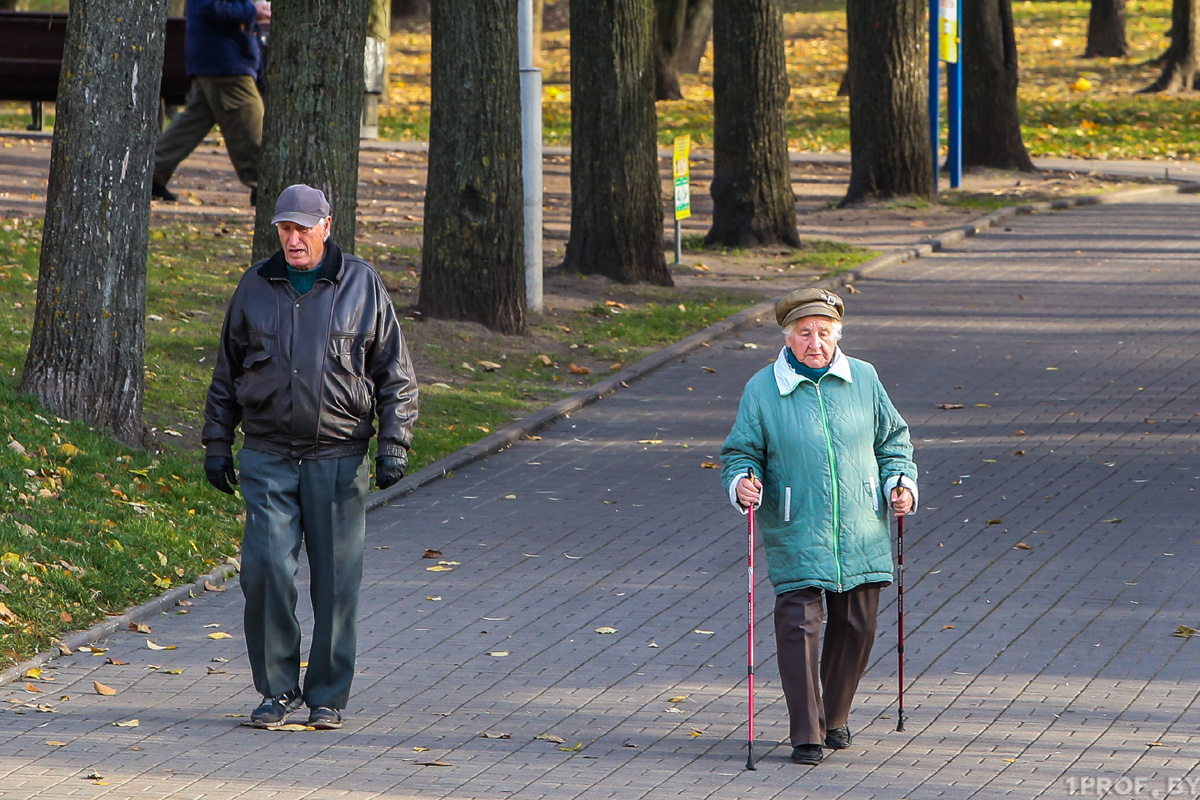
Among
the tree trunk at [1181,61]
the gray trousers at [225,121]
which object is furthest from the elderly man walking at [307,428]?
the tree trunk at [1181,61]

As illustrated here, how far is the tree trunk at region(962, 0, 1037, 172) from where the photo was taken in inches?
949

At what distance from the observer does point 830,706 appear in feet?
19.9

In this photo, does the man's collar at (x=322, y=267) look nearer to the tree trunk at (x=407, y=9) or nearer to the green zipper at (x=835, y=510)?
the green zipper at (x=835, y=510)

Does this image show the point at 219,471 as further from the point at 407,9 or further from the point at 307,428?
the point at 407,9

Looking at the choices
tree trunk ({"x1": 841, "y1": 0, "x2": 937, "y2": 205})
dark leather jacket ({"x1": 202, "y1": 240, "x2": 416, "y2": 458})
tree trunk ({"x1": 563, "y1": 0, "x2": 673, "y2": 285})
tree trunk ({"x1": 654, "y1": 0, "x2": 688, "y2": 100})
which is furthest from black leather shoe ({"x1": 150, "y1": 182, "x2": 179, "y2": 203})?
tree trunk ({"x1": 654, "y1": 0, "x2": 688, "y2": 100})

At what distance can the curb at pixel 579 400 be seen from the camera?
7.55 metres

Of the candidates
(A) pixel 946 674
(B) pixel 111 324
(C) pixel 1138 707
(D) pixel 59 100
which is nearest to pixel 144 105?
(D) pixel 59 100

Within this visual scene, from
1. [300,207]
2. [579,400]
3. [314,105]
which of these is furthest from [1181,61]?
[300,207]

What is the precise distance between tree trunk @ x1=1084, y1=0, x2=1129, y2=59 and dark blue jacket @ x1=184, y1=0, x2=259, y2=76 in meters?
29.6

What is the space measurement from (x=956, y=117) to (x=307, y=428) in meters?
18.5

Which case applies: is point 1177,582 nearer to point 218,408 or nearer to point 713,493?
point 713,493

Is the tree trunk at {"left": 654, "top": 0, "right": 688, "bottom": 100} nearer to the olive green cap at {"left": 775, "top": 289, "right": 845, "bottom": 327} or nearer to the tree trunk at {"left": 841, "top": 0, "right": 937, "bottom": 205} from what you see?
the tree trunk at {"left": 841, "top": 0, "right": 937, "bottom": 205}

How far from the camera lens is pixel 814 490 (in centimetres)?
584

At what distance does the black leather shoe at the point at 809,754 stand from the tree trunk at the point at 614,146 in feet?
34.5
